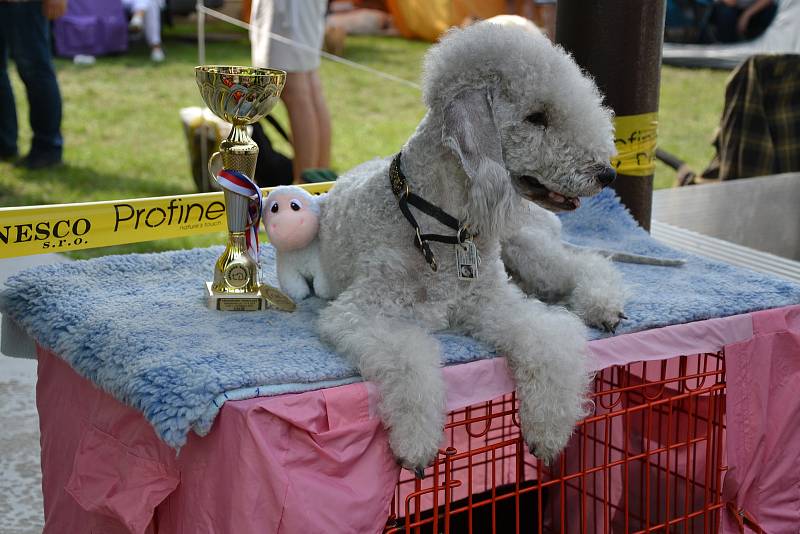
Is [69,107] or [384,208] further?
[69,107]

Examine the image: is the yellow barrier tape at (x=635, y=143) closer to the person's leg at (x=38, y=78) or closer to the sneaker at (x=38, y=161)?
the person's leg at (x=38, y=78)

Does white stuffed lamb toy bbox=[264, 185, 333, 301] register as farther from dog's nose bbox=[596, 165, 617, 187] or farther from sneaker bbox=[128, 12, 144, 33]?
sneaker bbox=[128, 12, 144, 33]

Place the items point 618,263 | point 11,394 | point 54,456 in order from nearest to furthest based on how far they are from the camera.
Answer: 1. point 54,456
2. point 618,263
3. point 11,394

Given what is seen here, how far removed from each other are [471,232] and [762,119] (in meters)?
2.99

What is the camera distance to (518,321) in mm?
1665

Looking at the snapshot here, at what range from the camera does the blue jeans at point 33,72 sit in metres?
5.07

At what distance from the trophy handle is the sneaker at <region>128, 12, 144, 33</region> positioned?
786 cm

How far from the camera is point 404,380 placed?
149cm

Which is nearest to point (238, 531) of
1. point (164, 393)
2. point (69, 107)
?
point (164, 393)

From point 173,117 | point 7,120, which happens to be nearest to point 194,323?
point 7,120

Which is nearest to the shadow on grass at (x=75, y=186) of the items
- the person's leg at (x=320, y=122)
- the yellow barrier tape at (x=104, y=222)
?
the person's leg at (x=320, y=122)

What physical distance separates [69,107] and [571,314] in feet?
21.7

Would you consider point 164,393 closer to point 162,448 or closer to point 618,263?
point 162,448

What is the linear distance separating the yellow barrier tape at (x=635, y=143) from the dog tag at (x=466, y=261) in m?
0.93
